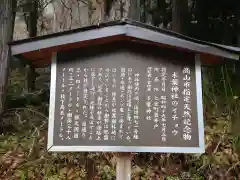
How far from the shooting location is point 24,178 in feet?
15.8

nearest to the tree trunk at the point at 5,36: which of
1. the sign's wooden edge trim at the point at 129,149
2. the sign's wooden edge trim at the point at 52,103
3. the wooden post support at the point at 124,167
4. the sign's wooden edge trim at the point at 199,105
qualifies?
the sign's wooden edge trim at the point at 52,103

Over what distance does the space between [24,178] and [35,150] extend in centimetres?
61

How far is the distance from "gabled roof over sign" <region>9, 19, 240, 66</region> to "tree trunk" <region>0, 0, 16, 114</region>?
2.76m

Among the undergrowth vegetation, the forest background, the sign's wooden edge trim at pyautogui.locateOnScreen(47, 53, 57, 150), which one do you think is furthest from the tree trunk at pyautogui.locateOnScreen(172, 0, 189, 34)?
the sign's wooden edge trim at pyautogui.locateOnScreen(47, 53, 57, 150)

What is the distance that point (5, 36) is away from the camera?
20.1 feet

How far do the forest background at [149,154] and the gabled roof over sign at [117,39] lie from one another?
0.71m

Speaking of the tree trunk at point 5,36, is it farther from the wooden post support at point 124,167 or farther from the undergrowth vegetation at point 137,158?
the wooden post support at point 124,167

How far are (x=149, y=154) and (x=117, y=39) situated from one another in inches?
95.7

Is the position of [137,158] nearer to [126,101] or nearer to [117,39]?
[126,101]

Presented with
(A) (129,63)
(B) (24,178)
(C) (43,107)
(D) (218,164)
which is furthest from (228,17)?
(B) (24,178)

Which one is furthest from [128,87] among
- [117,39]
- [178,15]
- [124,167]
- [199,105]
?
[178,15]

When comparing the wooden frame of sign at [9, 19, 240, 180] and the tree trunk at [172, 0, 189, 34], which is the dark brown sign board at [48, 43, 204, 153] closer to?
the wooden frame of sign at [9, 19, 240, 180]

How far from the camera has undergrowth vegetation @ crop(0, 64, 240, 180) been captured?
494cm

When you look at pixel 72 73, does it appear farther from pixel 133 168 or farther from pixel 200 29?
pixel 200 29
